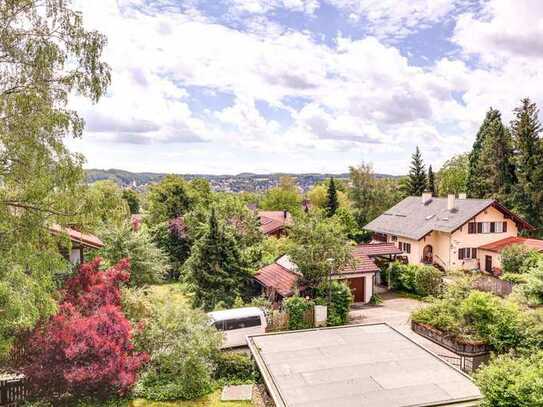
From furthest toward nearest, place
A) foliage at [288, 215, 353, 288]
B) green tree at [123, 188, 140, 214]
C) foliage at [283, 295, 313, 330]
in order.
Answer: green tree at [123, 188, 140, 214]
foliage at [288, 215, 353, 288]
foliage at [283, 295, 313, 330]

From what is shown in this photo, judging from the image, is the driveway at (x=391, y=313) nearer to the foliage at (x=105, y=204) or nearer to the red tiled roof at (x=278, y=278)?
the red tiled roof at (x=278, y=278)

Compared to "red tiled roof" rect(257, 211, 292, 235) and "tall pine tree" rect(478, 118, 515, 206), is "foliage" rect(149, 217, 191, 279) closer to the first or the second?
"red tiled roof" rect(257, 211, 292, 235)

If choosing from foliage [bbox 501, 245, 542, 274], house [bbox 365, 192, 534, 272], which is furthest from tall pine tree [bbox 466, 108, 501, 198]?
foliage [bbox 501, 245, 542, 274]

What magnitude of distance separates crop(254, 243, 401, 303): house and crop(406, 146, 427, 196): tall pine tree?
32.9 metres

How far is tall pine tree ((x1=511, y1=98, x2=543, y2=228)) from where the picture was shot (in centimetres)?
4209

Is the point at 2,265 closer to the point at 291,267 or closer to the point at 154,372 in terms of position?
the point at 154,372

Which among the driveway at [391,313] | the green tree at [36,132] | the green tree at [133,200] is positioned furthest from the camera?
the green tree at [133,200]

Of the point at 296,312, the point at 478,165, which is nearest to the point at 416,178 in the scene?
the point at 478,165

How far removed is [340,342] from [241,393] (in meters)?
4.32

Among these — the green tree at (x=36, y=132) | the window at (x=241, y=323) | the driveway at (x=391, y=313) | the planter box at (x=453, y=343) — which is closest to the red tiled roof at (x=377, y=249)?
the driveway at (x=391, y=313)

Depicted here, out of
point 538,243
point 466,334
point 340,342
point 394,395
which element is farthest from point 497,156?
point 394,395

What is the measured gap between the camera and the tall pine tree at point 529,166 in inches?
1657

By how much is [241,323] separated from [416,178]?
45.6 m

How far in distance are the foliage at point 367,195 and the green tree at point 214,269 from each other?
28996mm
